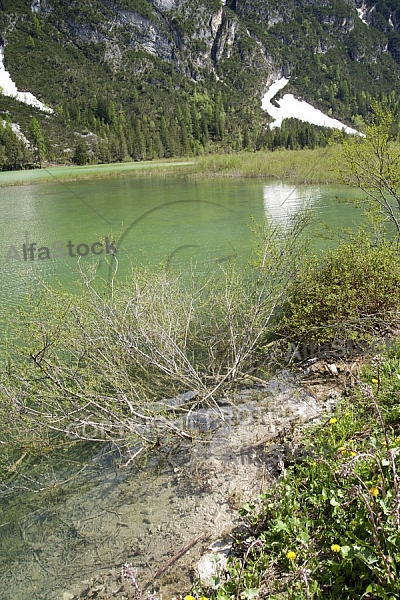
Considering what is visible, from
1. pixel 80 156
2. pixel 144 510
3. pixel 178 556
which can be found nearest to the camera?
pixel 178 556

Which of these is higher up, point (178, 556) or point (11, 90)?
point (11, 90)

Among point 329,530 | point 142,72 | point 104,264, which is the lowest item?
point 329,530

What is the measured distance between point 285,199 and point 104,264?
1589cm

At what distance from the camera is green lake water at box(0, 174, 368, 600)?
3.85 m

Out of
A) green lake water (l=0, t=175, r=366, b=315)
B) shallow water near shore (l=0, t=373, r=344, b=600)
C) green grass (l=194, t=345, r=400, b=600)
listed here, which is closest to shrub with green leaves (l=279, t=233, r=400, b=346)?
shallow water near shore (l=0, t=373, r=344, b=600)

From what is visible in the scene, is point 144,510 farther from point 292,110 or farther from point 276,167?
point 292,110

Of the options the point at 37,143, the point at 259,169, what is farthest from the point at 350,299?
the point at 37,143

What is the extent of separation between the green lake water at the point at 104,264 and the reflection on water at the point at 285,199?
91 millimetres

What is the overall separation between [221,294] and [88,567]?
449 centimetres

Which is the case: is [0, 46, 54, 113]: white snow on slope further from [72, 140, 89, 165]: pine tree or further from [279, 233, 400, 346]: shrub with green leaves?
[279, 233, 400, 346]: shrub with green leaves

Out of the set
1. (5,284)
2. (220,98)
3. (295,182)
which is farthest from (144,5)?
(5,284)

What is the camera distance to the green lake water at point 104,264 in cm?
385

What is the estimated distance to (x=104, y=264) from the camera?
14.0 meters

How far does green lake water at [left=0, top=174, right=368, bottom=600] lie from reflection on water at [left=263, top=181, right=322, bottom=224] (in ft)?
0.30
